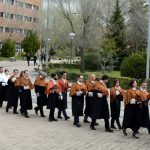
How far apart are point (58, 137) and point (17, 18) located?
3362 inches

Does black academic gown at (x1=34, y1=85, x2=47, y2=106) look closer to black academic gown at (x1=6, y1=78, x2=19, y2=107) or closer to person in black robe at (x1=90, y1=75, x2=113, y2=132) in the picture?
black academic gown at (x1=6, y1=78, x2=19, y2=107)

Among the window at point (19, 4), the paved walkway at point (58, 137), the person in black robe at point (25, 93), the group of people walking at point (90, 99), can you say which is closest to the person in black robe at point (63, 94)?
the group of people walking at point (90, 99)

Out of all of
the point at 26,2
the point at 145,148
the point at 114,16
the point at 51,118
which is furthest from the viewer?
the point at 26,2

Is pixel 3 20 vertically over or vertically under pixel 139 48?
over

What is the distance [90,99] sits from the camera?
16.2 metres

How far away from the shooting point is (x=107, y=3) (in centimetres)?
5847

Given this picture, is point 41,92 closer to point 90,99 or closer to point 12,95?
point 12,95

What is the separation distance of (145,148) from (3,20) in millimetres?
82619

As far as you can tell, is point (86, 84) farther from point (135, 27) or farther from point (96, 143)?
point (135, 27)

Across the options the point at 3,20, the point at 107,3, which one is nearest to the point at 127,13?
the point at 107,3

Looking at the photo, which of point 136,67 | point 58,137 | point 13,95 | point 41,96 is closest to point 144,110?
point 58,137

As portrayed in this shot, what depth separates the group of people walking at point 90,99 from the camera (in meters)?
14.6

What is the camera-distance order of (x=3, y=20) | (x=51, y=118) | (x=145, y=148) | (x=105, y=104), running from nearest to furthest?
(x=145, y=148) → (x=105, y=104) → (x=51, y=118) → (x=3, y=20)

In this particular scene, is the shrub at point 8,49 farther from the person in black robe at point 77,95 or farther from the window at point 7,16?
the person in black robe at point 77,95
